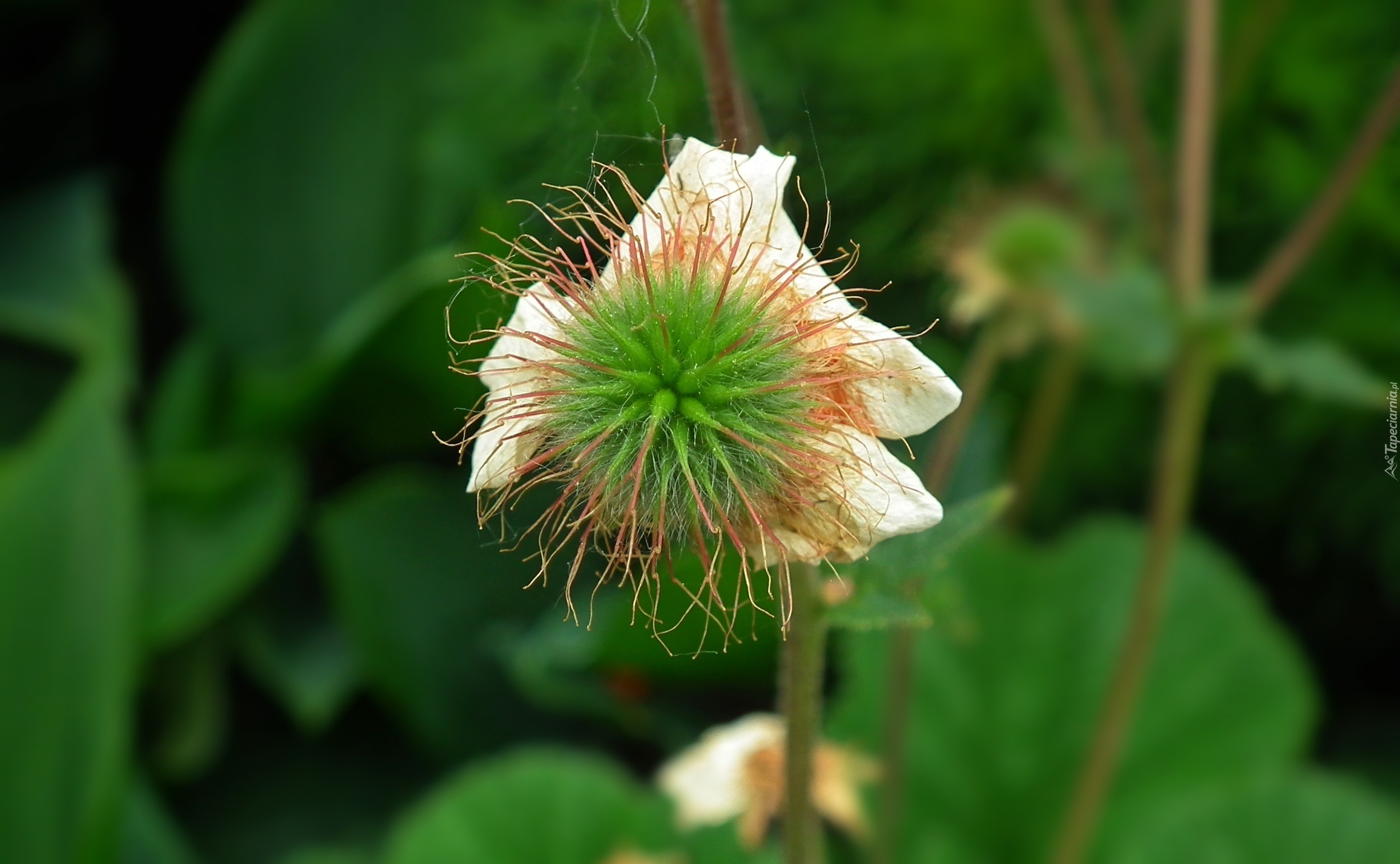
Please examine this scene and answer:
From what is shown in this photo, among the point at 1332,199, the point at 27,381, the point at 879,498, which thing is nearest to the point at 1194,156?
the point at 1332,199

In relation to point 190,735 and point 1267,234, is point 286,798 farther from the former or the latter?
point 1267,234

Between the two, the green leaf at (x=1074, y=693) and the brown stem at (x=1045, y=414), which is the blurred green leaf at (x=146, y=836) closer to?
the green leaf at (x=1074, y=693)

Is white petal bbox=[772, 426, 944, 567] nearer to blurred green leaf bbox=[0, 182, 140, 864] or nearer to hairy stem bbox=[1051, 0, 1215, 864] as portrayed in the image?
hairy stem bbox=[1051, 0, 1215, 864]

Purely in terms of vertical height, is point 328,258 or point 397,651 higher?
point 328,258

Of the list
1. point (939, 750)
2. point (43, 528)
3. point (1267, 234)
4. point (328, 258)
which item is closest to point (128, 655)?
point (43, 528)

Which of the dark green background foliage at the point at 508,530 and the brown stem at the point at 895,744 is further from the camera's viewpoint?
the dark green background foliage at the point at 508,530

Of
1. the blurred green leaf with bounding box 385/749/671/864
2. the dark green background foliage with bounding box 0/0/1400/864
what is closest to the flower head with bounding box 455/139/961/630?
the dark green background foliage with bounding box 0/0/1400/864

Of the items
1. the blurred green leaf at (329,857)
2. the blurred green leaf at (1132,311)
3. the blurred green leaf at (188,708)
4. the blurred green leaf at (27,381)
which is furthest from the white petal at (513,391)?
the blurred green leaf at (27,381)
